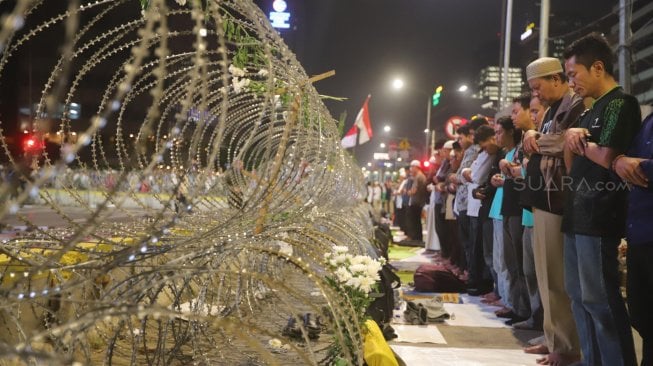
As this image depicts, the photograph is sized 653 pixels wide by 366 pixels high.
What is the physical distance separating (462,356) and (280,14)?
25.8m

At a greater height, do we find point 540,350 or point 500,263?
point 500,263

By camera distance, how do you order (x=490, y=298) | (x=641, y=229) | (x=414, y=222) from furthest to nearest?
(x=414, y=222)
(x=490, y=298)
(x=641, y=229)

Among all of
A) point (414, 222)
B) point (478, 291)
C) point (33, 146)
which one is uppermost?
point (33, 146)

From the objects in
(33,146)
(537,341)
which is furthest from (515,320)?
(33,146)

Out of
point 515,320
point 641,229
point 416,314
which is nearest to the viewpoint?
point 641,229

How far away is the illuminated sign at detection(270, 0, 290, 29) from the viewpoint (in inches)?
1112

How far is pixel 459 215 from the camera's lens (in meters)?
8.82

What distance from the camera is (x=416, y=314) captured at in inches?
230

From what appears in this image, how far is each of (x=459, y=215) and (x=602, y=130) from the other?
5489mm

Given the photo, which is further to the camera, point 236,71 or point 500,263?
point 500,263

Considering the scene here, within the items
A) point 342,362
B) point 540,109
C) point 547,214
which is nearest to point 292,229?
point 342,362

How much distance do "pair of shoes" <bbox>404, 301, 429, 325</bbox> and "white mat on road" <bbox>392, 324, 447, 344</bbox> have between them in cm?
→ 8

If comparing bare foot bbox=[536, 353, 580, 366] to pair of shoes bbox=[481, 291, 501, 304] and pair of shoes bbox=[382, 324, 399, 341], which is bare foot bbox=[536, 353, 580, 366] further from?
pair of shoes bbox=[481, 291, 501, 304]

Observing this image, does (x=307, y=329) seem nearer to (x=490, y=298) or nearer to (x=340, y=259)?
(x=340, y=259)
